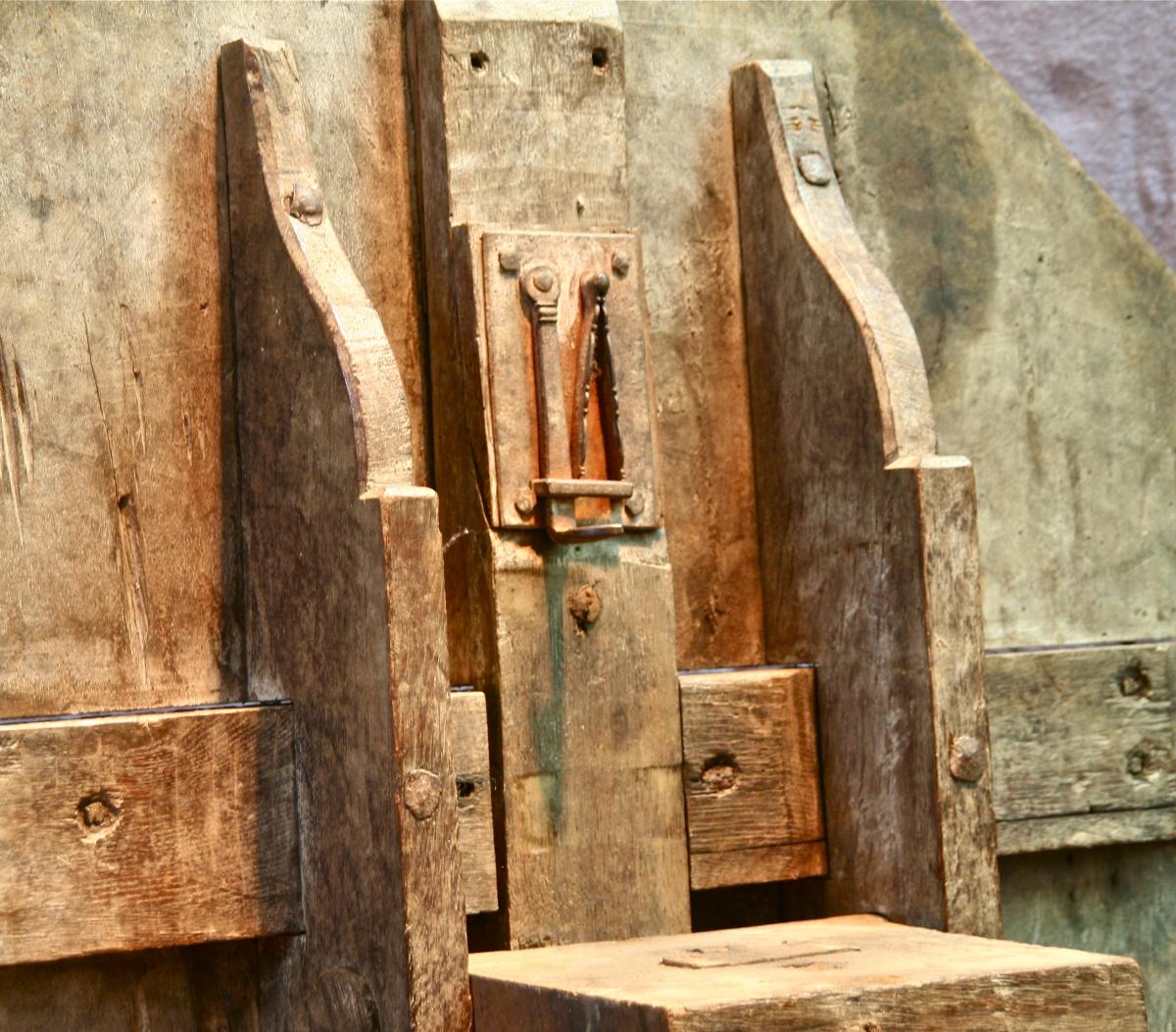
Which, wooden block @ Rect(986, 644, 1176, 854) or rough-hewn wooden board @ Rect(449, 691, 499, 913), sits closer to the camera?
rough-hewn wooden board @ Rect(449, 691, 499, 913)

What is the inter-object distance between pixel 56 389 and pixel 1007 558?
1.06 meters

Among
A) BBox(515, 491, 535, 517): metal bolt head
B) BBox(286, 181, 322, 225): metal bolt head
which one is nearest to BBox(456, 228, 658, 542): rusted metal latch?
BBox(515, 491, 535, 517): metal bolt head

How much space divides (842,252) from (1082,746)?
0.62 m

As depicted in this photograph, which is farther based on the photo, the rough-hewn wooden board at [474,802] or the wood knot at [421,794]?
the rough-hewn wooden board at [474,802]

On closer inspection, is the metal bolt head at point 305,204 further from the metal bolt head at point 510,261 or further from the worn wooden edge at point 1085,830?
the worn wooden edge at point 1085,830

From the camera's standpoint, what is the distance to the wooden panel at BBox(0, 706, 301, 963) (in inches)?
73.3

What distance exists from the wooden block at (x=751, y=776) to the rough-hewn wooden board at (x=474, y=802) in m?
0.22

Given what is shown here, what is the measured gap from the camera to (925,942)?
6.17 ft

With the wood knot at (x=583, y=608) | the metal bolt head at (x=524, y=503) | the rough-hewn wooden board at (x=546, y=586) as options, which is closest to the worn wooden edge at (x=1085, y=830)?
the rough-hewn wooden board at (x=546, y=586)

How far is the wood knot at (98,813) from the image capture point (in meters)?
1.88

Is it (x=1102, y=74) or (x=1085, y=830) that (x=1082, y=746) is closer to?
(x=1085, y=830)

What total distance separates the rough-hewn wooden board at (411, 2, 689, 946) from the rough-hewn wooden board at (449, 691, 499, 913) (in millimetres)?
15

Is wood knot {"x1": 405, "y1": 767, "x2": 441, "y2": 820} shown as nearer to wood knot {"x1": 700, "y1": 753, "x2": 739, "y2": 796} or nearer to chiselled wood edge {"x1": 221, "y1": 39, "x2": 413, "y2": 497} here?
chiselled wood edge {"x1": 221, "y1": 39, "x2": 413, "y2": 497}

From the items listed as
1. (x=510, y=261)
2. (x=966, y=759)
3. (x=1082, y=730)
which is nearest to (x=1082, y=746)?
(x=1082, y=730)
